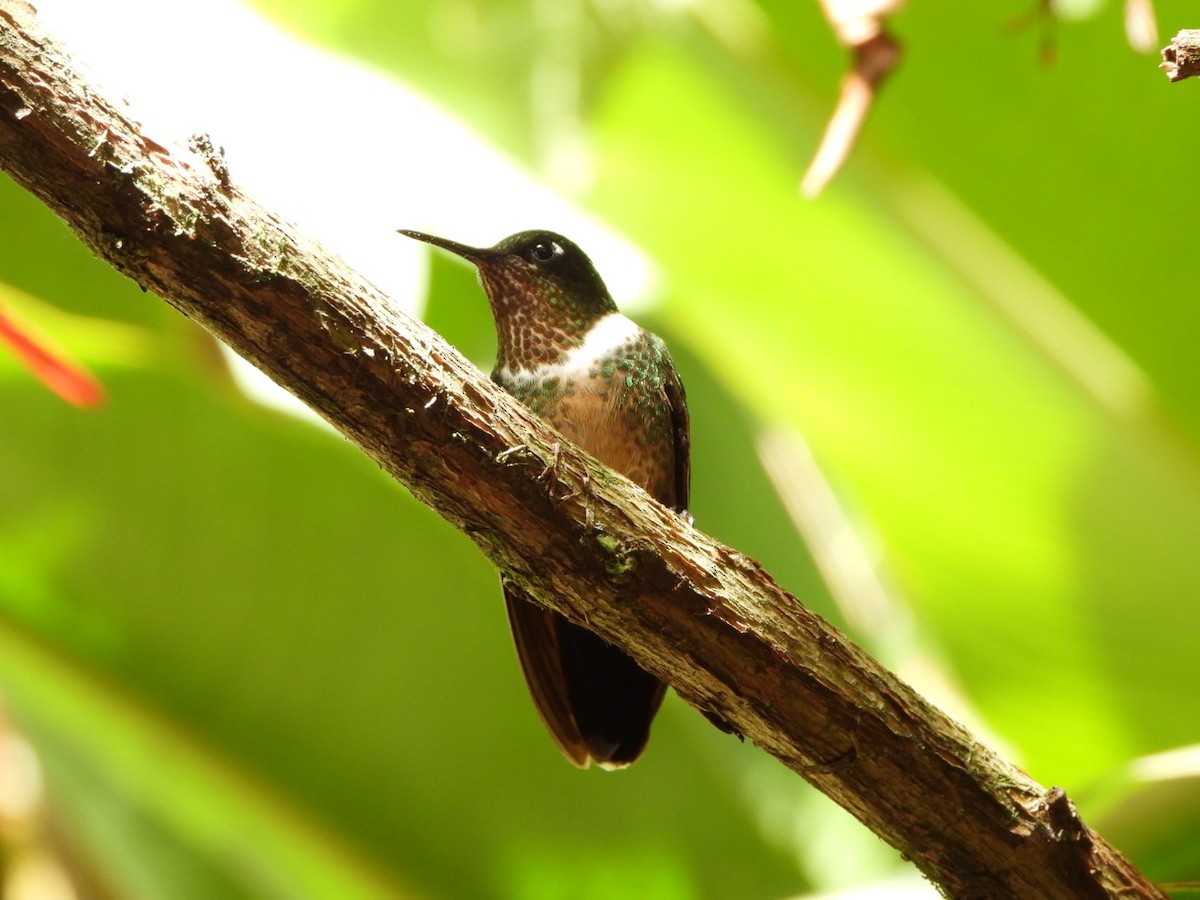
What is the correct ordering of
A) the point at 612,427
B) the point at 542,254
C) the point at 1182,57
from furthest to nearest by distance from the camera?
the point at 542,254 → the point at 612,427 → the point at 1182,57

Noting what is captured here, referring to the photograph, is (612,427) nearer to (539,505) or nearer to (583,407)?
(583,407)

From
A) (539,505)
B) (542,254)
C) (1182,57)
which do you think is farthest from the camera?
(542,254)

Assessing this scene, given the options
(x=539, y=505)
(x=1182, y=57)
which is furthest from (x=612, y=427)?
(x=1182, y=57)

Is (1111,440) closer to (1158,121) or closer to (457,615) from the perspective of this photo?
(1158,121)

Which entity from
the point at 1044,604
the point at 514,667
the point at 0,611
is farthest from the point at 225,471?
the point at 1044,604

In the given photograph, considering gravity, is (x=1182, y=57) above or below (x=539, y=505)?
above

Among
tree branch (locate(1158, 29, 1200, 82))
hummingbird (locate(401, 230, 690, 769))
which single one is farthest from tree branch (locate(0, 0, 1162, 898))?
tree branch (locate(1158, 29, 1200, 82))

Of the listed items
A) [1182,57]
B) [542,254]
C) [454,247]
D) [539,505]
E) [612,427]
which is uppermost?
[542,254]
